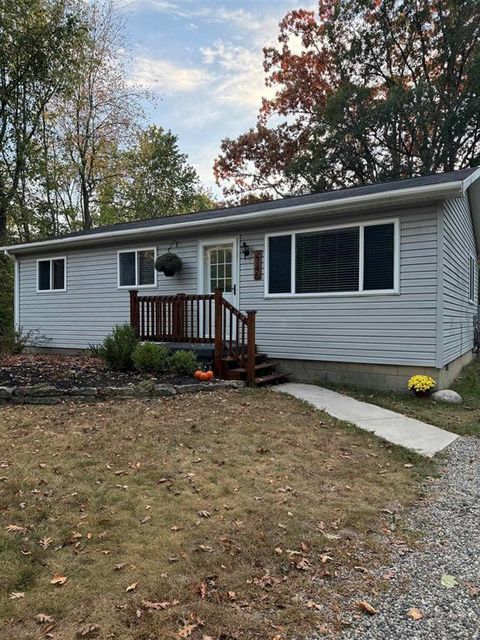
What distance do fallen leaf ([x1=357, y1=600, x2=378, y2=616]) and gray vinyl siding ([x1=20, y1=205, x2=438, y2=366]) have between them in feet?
16.1

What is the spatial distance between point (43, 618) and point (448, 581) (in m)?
1.92

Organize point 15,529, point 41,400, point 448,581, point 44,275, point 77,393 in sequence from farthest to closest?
point 44,275 < point 77,393 < point 41,400 < point 15,529 < point 448,581

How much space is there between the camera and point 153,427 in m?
4.48

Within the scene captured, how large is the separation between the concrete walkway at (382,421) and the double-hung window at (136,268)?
4.27m

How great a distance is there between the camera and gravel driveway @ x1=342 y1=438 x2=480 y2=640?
1.88 meters

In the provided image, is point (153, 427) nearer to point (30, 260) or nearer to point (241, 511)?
point (241, 511)

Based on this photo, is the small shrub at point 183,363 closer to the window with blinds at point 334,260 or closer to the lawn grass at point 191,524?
the window with blinds at point 334,260

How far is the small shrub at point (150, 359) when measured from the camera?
7.02 metres

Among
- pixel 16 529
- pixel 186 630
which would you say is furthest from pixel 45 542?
pixel 186 630

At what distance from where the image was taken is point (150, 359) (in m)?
7.03

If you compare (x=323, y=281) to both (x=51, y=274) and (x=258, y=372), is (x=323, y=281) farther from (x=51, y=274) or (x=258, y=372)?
(x=51, y=274)

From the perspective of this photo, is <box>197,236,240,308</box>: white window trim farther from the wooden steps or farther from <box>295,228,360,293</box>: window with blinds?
the wooden steps

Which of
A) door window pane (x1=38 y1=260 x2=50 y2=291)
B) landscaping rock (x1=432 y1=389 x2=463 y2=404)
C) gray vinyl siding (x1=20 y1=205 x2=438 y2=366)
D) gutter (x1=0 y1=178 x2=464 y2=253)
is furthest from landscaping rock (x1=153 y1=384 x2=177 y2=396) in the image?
door window pane (x1=38 y1=260 x2=50 y2=291)

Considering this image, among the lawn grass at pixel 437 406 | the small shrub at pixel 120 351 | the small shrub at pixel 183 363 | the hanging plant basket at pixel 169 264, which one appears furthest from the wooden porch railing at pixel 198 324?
the lawn grass at pixel 437 406
